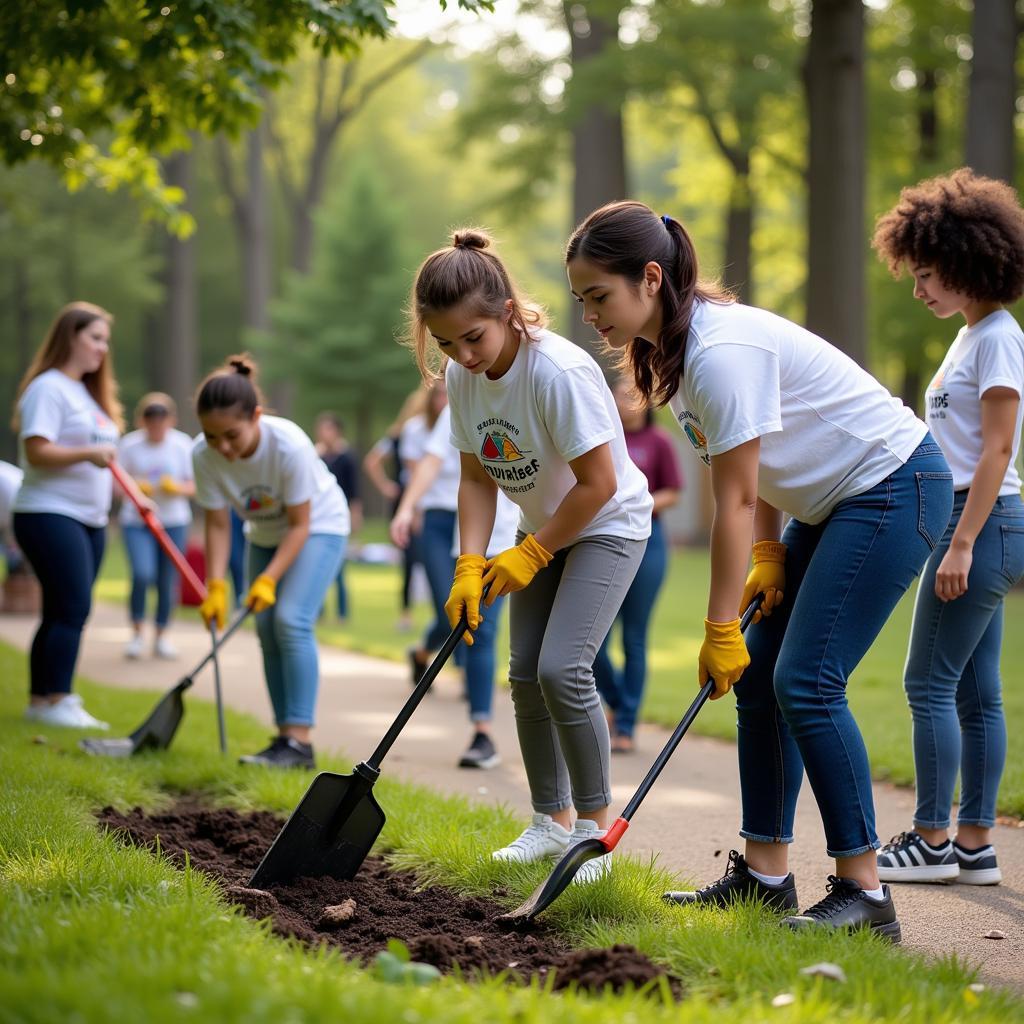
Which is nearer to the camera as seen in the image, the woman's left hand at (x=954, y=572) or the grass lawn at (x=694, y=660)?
the woman's left hand at (x=954, y=572)

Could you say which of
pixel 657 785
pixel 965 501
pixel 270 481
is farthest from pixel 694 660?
pixel 965 501

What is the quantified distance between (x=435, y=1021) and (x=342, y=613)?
36.4ft

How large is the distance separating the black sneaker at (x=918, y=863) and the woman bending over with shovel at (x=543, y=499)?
3.44 ft

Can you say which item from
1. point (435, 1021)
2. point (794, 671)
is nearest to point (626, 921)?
point (794, 671)

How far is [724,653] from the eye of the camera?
3.61 meters

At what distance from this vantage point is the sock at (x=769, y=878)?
387 centimetres

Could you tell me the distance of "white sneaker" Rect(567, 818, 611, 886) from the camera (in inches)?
150

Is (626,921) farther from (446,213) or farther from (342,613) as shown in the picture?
(446,213)

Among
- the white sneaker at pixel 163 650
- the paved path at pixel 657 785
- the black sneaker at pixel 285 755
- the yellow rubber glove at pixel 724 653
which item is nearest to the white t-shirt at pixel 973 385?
the yellow rubber glove at pixel 724 653

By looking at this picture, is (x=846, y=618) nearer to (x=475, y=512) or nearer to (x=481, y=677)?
(x=475, y=512)

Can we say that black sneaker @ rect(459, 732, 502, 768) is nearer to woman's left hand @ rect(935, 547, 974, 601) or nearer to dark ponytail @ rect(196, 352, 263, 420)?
dark ponytail @ rect(196, 352, 263, 420)

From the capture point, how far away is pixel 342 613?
44.2 feet

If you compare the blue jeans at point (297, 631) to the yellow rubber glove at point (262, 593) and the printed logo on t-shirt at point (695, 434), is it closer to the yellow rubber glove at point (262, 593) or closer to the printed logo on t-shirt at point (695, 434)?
the yellow rubber glove at point (262, 593)

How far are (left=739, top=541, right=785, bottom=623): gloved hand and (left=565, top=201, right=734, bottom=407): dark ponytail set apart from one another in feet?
1.99
